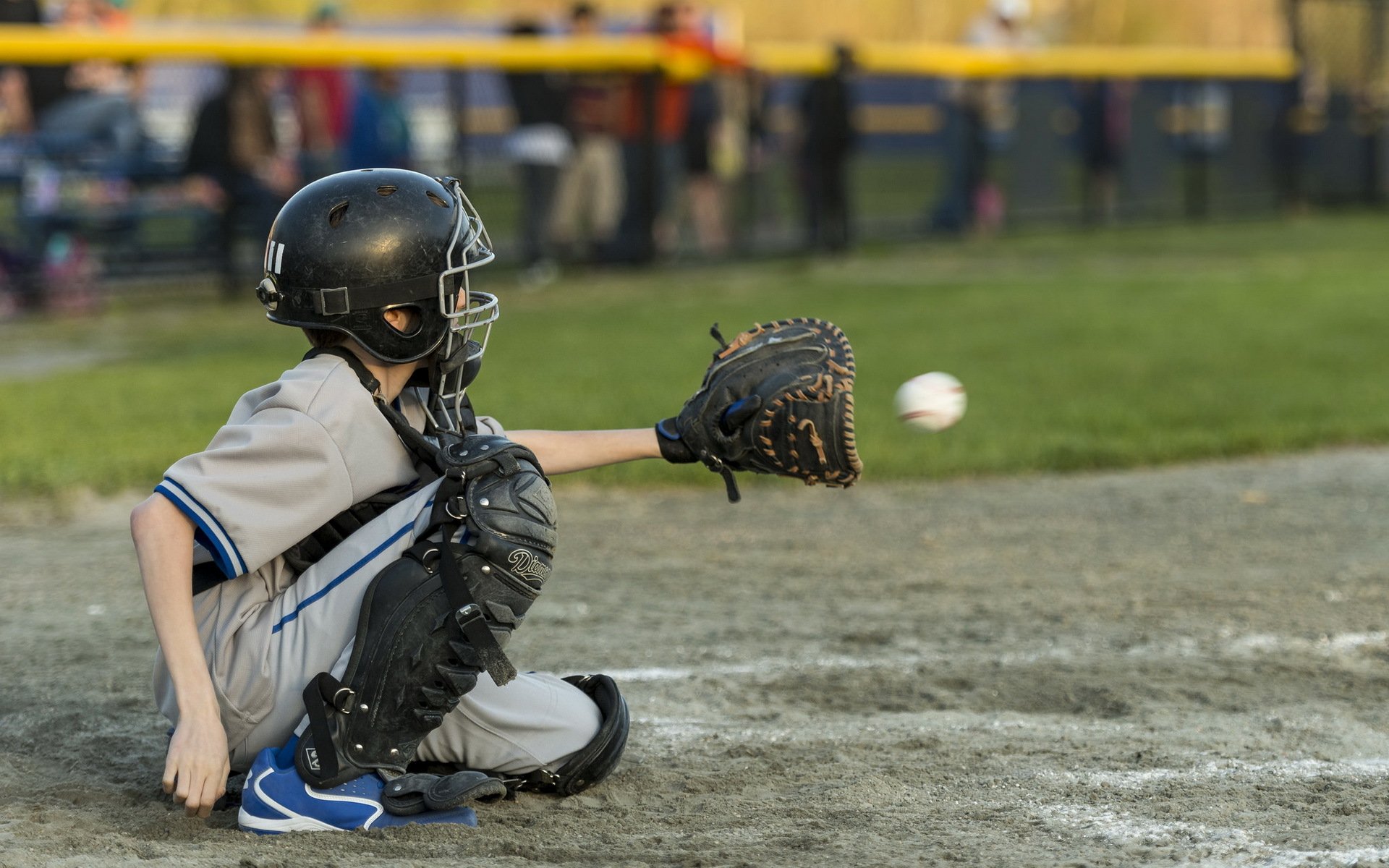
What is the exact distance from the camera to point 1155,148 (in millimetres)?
15977

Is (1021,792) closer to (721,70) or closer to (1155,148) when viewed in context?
(721,70)

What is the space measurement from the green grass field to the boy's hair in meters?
2.89

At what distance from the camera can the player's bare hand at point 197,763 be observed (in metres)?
2.39

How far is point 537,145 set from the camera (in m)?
11.2

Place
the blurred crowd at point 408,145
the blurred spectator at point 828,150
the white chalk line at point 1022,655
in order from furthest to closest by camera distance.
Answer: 1. the blurred spectator at point 828,150
2. the blurred crowd at point 408,145
3. the white chalk line at point 1022,655

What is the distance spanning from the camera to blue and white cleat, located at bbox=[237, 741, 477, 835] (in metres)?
2.49

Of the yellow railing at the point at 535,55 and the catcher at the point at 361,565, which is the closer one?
the catcher at the point at 361,565

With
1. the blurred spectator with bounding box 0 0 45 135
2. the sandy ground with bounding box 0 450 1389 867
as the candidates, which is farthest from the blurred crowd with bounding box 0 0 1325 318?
the sandy ground with bounding box 0 450 1389 867

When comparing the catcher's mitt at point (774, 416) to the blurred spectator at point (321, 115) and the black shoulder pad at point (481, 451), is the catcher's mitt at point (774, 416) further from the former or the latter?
the blurred spectator at point (321, 115)

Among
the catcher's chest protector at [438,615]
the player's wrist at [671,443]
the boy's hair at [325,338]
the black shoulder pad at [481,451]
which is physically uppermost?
the boy's hair at [325,338]

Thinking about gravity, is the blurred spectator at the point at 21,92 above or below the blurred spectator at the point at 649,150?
above

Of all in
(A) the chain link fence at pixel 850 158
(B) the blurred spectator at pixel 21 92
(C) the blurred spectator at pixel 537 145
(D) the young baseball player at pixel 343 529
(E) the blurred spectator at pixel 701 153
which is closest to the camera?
(D) the young baseball player at pixel 343 529

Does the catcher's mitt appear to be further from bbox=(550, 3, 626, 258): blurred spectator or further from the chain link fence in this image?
bbox=(550, 3, 626, 258): blurred spectator

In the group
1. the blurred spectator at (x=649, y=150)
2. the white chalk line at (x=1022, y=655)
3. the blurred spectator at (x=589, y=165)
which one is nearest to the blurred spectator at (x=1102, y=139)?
the blurred spectator at (x=649, y=150)
